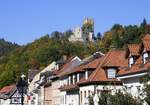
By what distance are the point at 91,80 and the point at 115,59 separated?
4768 millimetres

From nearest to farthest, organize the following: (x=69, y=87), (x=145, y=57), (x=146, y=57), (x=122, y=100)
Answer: (x=122, y=100) → (x=146, y=57) → (x=145, y=57) → (x=69, y=87)

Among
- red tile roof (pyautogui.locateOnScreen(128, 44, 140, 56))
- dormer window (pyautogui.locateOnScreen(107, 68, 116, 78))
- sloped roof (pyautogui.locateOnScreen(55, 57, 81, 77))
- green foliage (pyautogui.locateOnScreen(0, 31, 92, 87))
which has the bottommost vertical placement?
dormer window (pyautogui.locateOnScreen(107, 68, 116, 78))

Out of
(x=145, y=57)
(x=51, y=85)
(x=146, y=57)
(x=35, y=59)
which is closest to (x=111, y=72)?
(x=145, y=57)

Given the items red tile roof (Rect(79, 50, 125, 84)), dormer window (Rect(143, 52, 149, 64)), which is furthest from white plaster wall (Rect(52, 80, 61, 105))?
dormer window (Rect(143, 52, 149, 64))

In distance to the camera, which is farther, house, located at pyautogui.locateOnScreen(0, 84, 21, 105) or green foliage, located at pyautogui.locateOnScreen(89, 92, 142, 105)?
house, located at pyautogui.locateOnScreen(0, 84, 21, 105)

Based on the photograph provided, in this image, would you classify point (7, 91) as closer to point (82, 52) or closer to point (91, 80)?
point (82, 52)

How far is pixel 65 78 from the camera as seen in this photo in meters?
80.1

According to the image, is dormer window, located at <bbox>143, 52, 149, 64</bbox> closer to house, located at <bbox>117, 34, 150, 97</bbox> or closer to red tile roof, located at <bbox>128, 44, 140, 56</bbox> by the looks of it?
house, located at <bbox>117, 34, 150, 97</bbox>

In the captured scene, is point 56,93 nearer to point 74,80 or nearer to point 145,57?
point 74,80

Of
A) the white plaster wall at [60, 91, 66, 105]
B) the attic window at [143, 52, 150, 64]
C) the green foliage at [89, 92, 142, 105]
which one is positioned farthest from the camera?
the white plaster wall at [60, 91, 66, 105]

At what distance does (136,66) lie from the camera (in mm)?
48562

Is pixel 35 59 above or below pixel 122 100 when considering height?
above

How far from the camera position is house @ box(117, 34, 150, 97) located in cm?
4553

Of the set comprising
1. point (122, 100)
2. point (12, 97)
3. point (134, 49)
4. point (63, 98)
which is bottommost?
point (122, 100)
